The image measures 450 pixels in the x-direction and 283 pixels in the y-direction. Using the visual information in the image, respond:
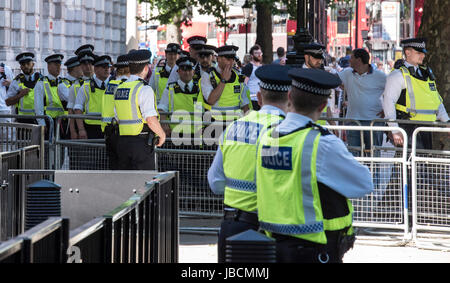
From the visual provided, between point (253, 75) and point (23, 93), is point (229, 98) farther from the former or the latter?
point (253, 75)

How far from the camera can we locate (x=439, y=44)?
13000mm

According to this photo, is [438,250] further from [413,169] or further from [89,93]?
[89,93]

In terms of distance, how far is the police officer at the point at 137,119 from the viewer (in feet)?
31.5

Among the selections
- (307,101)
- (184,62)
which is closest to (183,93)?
(184,62)

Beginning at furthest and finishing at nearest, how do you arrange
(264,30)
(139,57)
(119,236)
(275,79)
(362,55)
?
(264,30), (362,55), (139,57), (275,79), (119,236)

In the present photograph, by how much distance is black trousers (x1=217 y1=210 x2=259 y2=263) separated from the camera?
5.59 meters

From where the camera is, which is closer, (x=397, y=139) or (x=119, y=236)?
(x=119, y=236)

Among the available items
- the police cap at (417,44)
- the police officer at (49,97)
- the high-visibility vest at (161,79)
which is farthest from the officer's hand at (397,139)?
the police officer at (49,97)

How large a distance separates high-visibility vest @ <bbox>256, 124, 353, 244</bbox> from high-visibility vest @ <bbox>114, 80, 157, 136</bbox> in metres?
4.91

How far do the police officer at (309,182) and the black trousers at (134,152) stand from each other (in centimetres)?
503

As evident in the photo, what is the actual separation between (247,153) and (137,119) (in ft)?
13.9

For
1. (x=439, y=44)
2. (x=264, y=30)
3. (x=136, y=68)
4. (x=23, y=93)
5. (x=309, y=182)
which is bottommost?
(x=309, y=182)

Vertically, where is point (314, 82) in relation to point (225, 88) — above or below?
below
